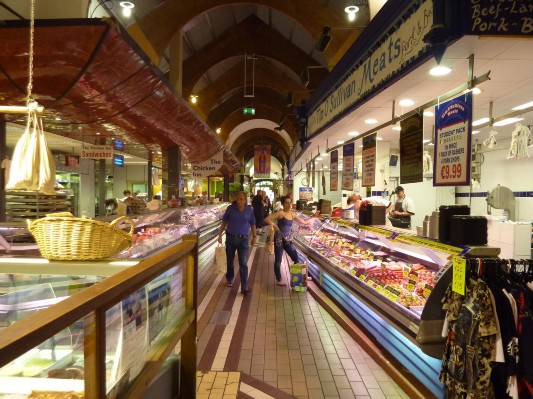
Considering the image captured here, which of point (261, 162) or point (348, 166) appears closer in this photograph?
point (348, 166)

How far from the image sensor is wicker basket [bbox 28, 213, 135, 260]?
7.07 feet

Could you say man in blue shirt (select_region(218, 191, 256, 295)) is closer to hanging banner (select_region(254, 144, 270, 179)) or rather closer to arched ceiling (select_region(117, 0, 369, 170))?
arched ceiling (select_region(117, 0, 369, 170))

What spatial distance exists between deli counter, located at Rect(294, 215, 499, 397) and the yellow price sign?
0.68ft

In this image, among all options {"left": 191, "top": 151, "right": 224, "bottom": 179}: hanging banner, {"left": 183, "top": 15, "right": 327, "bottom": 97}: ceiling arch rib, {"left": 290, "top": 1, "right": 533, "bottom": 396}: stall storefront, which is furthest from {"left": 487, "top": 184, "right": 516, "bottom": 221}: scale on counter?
{"left": 191, "top": 151, "right": 224, "bottom": 179}: hanging banner

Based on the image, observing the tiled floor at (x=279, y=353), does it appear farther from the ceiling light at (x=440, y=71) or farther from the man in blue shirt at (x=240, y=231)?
the ceiling light at (x=440, y=71)

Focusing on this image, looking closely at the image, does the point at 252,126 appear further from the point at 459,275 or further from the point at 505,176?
the point at 459,275

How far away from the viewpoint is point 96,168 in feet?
57.1

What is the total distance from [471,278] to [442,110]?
2.13 metres

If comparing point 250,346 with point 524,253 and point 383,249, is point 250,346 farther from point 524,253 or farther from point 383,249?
point 524,253

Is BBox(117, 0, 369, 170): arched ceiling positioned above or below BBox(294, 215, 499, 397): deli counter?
above

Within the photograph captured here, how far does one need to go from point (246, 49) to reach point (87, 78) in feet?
39.1

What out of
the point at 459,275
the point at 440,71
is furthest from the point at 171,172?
the point at 459,275

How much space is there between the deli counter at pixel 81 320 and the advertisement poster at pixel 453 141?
2883 millimetres

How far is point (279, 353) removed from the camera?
4469mm
